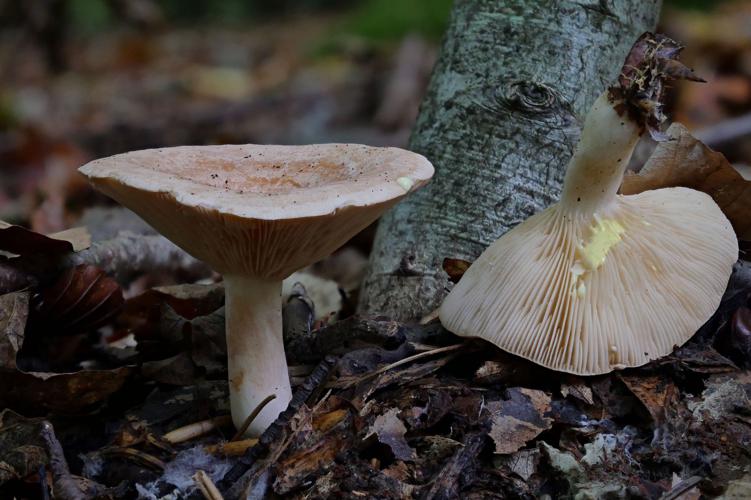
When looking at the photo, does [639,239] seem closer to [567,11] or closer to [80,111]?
[567,11]

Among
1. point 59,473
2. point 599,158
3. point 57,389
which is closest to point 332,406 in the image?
point 59,473

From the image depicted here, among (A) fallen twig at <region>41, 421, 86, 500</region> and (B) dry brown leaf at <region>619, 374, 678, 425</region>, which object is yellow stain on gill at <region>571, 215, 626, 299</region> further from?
(A) fallen twig at <region>41, 421, 86, 500</region>

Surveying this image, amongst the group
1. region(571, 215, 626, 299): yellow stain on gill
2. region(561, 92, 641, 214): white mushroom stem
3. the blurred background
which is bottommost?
the blurred background

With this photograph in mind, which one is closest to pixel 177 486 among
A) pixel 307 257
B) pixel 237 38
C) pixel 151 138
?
pixel 307 257

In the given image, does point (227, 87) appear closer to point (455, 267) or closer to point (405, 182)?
point (455, 267)

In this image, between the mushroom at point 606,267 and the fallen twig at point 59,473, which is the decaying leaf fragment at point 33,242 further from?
the mushroom at point 606,267

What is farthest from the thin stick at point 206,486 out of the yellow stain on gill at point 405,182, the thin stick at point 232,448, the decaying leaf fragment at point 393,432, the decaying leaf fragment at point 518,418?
the yellow stain on gill at point 405,182

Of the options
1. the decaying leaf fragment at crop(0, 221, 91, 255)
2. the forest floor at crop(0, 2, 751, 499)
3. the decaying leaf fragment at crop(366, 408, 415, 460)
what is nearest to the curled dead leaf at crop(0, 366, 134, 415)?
the forest floor at crop(0, 2, 751, 499)
